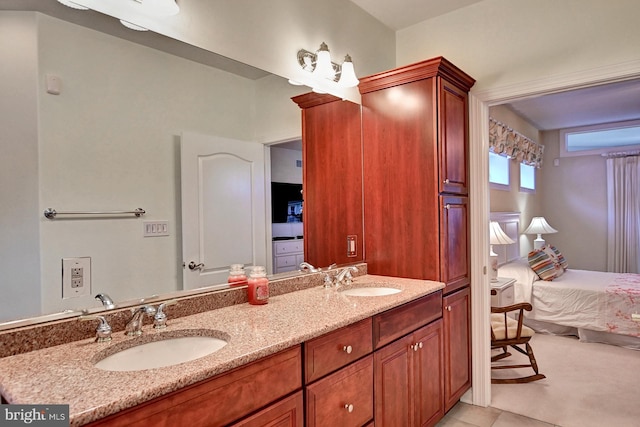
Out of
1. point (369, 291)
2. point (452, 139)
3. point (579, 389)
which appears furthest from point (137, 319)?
point (579, 389)

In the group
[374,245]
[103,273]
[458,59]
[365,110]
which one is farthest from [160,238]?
[458,59]

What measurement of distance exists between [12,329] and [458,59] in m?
2.76

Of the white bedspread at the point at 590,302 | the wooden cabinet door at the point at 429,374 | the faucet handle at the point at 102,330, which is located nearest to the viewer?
the faucet handle at the point at 102,330

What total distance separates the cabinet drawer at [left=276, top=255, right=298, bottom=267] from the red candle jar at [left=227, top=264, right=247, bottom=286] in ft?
0.86

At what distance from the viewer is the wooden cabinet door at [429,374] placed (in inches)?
80.1

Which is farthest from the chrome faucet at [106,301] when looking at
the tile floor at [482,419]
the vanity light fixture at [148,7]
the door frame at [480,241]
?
the door frame at [480,241]

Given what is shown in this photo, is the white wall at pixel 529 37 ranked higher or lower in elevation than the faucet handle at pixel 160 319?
higher

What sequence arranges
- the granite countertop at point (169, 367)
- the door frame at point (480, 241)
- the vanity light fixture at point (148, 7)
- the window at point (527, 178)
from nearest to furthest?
the granite countertop at point (169, 367), the vanity light fixture at point (148, 7), the door frame at point (480, 241), the window at point (527, 178)

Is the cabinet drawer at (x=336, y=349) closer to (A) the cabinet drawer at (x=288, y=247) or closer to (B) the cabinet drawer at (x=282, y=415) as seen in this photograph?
(B) the cabinet drawer at (x=282, y=415)

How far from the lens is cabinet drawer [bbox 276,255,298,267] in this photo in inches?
83.7

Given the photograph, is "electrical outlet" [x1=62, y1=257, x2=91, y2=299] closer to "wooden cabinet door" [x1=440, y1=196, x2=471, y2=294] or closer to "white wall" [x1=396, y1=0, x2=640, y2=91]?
"wooden cabinet door" [x1=440, y1=196, x2=471, y2=294]

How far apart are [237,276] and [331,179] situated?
100 centimetres

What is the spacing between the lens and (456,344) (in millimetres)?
2422

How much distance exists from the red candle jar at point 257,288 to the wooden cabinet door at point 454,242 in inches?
42.9
